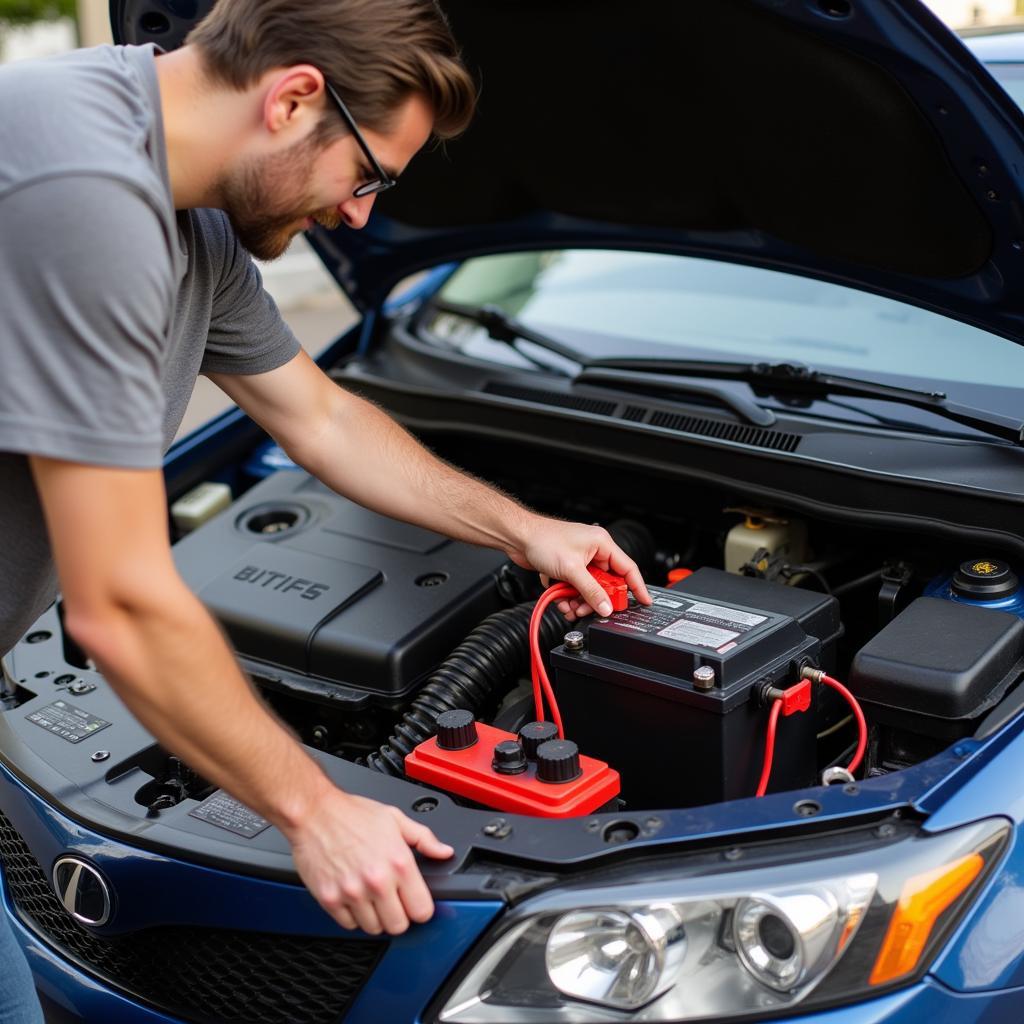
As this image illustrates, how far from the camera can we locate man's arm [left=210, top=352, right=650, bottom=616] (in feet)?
7.05

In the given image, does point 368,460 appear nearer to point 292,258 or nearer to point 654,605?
point 654,605

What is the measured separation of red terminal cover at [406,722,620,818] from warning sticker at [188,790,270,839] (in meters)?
0.23

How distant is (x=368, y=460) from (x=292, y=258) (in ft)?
24.9

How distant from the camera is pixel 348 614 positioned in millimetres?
2215

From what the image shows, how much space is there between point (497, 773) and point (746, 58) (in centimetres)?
120

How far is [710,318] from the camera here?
2680 millimetres

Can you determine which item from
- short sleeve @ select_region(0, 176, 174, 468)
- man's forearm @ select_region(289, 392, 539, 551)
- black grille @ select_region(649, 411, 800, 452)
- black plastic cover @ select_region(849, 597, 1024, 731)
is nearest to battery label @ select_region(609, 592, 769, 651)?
black plastic cover @ select_region(849, 597, 1024, 731)

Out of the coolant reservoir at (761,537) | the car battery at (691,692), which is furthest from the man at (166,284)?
the coolant reservoir at (761,537)

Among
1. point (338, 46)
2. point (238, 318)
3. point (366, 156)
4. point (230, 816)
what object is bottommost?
point (230, 816)

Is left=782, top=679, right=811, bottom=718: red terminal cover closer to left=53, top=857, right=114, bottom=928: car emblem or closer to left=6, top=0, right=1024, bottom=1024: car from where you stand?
left=6, top=0, right=1024, bottom=1024: car

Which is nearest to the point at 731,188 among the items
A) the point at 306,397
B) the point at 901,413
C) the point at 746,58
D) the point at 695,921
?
the point at 746,58

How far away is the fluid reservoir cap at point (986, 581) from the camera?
6.37 ft

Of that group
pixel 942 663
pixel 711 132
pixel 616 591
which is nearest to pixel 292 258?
pixel 711 132

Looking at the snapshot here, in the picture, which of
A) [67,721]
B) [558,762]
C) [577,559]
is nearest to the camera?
[558,762]
